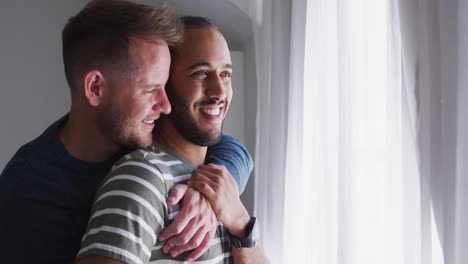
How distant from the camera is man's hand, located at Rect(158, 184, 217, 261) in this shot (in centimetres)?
109

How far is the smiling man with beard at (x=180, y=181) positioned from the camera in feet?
3.21

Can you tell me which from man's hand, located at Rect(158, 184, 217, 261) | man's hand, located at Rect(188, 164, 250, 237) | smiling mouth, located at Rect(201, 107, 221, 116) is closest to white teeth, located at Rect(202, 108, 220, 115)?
smiling mouth, located at Rect(201, 107, 221, 116)

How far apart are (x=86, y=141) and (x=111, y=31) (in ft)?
0.79

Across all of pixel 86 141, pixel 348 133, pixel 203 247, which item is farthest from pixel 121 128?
pixel 348 133

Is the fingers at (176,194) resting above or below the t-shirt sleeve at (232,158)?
below

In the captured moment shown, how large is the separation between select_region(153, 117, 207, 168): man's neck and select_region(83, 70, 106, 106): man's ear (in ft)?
0.62

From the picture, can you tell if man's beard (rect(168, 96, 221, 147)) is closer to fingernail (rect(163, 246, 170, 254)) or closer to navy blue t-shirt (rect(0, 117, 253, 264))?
navy blue t-shirt (rect(0, 117, 253, 264))

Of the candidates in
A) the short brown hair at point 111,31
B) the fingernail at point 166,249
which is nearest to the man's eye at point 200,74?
the short brown hair at point 111,31

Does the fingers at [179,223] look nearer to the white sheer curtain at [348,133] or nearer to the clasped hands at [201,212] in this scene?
the clasped hands at [201,212]

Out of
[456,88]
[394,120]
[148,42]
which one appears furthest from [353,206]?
[148,42]

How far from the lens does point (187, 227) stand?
111cm

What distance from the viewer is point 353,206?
1576 mm

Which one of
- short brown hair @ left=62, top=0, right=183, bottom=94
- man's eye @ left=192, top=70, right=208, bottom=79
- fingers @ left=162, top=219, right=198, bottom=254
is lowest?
fingers @ left=162, top=219, right=198, bottom=254

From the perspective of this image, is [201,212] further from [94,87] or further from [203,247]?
[94,87]
